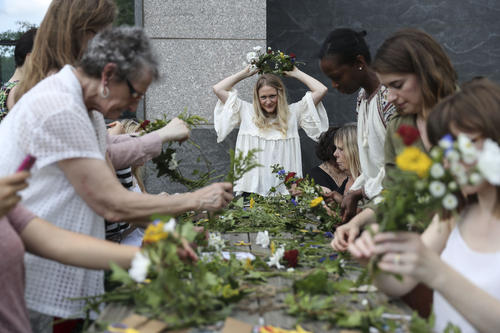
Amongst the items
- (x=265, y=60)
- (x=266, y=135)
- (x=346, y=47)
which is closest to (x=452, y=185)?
(x=346, y=47)

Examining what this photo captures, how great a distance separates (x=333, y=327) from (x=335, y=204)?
172cm

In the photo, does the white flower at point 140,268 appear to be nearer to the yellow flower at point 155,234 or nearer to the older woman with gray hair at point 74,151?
the yellow flower at point 155,234

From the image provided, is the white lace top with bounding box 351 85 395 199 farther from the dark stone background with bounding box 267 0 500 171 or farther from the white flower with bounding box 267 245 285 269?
the dark stone background with bounding box 267 0 500 171

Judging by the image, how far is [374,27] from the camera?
24.0 ft

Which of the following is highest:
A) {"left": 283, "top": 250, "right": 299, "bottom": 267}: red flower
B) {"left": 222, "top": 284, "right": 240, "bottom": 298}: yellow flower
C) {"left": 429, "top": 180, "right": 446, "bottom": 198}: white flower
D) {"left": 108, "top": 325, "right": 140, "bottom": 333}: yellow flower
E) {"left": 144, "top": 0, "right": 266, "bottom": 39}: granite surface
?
{"left": 144, "top": 0, "right": 266, "bottom": 39}: granite surface

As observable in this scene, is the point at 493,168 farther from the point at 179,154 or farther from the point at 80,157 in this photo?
the point at 179,154

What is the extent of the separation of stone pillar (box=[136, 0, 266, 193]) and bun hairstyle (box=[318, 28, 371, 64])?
9.12ft

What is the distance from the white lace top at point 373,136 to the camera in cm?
278

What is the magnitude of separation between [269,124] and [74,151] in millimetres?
3628

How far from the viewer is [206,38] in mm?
6121

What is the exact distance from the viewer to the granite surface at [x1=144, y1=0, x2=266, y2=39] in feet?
19.9

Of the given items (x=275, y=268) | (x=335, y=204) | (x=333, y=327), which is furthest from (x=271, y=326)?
(x=335, y=204)

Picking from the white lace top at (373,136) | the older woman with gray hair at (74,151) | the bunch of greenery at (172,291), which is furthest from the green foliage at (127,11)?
the bunch of greenery at (172,291)

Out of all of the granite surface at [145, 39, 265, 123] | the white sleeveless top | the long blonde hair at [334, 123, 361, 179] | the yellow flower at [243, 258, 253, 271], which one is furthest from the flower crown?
the white sleeveless top
